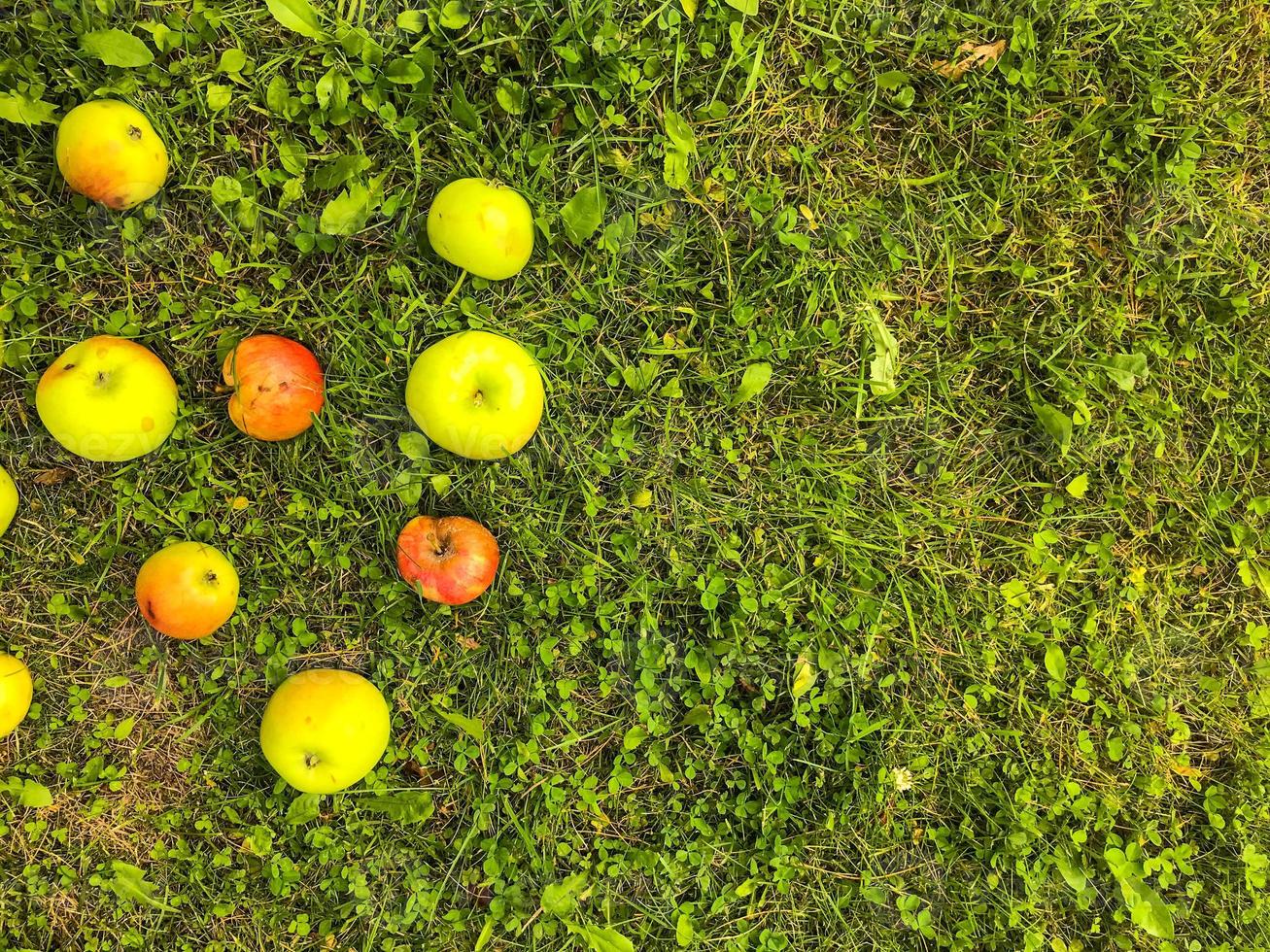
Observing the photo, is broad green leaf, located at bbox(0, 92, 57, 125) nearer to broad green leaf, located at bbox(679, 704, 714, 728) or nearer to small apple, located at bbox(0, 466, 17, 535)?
small apple, located at bbox(0, 466, 17, 535)

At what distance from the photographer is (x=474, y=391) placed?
232cm

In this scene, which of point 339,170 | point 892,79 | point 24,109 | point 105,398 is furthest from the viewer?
point 892,79

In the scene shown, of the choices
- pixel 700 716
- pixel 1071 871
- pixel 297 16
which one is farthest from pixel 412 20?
pixel 1071 871

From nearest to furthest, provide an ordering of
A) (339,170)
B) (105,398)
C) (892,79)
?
(105,398)
(339,170)
(892,79)

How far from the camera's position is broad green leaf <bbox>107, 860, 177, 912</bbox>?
8.53 ft

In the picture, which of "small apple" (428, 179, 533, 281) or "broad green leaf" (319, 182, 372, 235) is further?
"broad green leaf" (319, 182, 372, 235)

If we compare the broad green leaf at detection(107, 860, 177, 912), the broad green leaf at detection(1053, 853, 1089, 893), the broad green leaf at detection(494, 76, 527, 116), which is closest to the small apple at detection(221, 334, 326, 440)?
the broad green leaf at detection(494, 76, 527, 116)

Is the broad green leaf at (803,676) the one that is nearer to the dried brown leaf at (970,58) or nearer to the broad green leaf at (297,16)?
the dried brown leaf at (970,58)

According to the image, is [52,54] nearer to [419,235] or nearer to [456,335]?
[419,235]

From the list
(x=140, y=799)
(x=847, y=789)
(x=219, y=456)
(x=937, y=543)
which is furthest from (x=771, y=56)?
(x=140, y=799)

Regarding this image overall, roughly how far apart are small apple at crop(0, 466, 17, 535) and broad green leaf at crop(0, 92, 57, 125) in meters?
1.04

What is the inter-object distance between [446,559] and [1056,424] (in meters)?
2.00

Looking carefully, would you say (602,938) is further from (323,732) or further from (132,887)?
(132,887)

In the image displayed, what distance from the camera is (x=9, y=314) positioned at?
2504 millimetres
